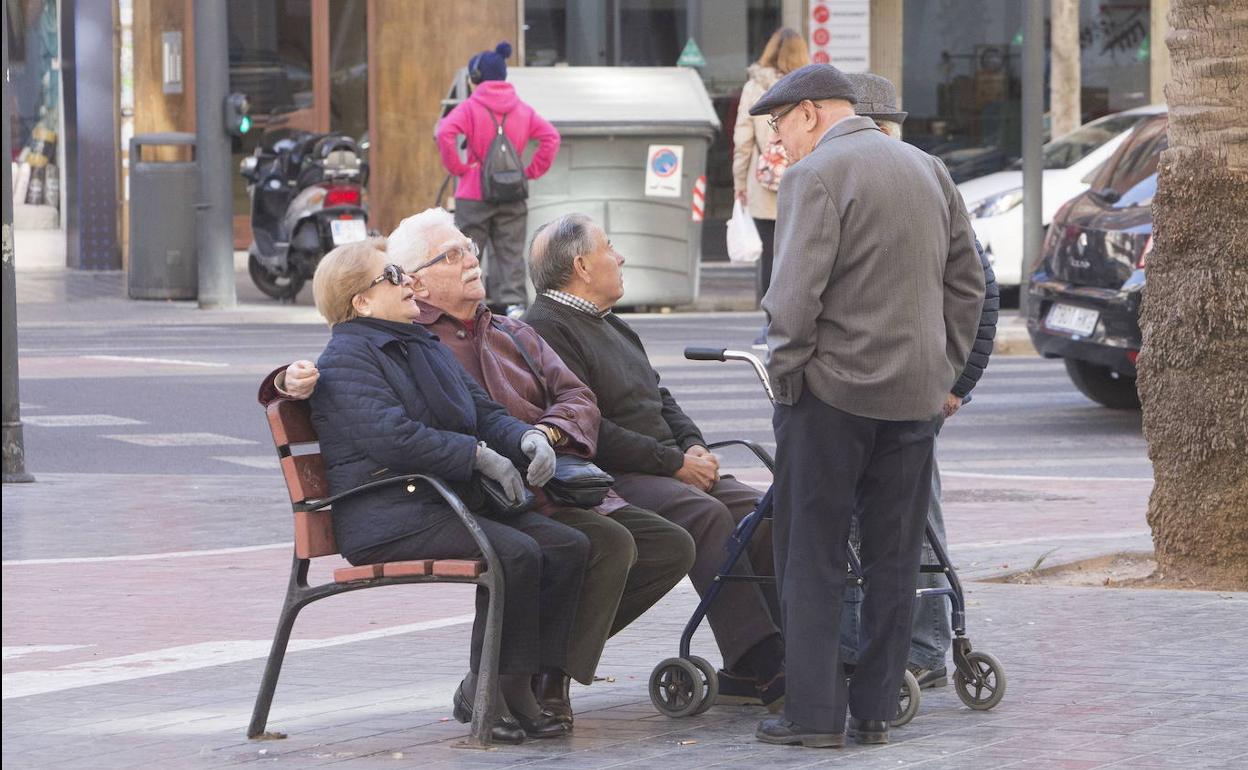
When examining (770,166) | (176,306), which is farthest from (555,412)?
(176,306)

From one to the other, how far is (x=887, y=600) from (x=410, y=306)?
1.40 m

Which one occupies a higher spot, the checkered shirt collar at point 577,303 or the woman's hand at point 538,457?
the checkered shirt collar at point 577,303

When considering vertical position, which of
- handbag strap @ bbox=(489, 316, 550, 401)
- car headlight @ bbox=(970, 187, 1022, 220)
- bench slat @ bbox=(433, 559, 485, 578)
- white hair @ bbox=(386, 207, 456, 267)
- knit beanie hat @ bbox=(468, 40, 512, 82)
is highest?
knit beanie hat @ bbox=(468, 40, 512, 82)

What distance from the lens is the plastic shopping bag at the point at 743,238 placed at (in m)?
16.2

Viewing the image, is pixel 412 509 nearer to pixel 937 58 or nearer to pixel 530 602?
pixel 530 602

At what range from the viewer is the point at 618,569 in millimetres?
5875

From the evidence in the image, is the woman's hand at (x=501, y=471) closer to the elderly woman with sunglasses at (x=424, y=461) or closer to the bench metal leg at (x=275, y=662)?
the elderly woman with sunglasses at (x=424, y=461)

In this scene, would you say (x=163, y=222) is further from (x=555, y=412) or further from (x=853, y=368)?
(x=853, y=368)

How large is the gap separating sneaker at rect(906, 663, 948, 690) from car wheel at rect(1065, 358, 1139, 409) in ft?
26.1

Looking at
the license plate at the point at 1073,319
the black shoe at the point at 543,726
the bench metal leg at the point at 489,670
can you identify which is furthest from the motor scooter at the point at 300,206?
the bench metal leg at the point at 489,670

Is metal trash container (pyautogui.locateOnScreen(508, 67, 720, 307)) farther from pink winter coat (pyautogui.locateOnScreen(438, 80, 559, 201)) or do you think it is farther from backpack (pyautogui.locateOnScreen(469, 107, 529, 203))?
backpack (pyautogui.locateOnScreen(469, 107, 529, 203))

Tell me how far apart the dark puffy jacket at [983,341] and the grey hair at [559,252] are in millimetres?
1054

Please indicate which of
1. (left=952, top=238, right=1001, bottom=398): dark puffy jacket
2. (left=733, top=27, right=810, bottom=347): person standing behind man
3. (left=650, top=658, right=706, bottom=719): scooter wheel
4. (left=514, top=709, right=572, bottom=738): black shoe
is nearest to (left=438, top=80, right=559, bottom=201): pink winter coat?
(left=733, top=27, right=810, bottom=347): person standing behind man

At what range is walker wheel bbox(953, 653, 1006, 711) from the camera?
19.4 feet
